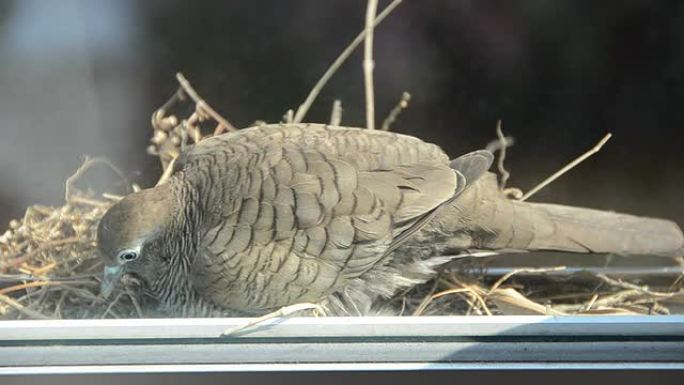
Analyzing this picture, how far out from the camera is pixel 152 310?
1.41 metres

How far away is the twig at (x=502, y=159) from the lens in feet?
5.68

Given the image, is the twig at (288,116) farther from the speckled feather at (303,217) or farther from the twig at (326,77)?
the speckled feather at (303,217)

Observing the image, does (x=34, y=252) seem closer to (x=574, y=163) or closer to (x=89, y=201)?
(x=89, y=201)

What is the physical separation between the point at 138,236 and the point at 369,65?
2.38ft

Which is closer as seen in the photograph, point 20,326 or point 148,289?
point 20,326

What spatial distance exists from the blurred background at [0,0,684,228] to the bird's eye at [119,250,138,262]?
13.0 inches

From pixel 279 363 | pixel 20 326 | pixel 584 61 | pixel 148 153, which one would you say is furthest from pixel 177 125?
pixel 584 61

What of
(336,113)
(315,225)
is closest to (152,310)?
(315,225)

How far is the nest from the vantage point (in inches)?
58.3

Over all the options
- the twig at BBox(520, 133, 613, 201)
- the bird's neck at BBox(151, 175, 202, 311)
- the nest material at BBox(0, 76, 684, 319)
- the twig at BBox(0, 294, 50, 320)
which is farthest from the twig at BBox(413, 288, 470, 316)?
the twig at BBox(0, 294, 50, 320)

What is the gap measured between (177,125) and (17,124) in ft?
1.20

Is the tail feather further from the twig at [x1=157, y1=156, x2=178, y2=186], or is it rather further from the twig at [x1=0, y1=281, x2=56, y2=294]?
the twig at [x1=0, y1=281, x2=56, y2=294]

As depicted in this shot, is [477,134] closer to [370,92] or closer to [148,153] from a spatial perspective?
[370,92]

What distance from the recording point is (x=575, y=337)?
126 centimetres
